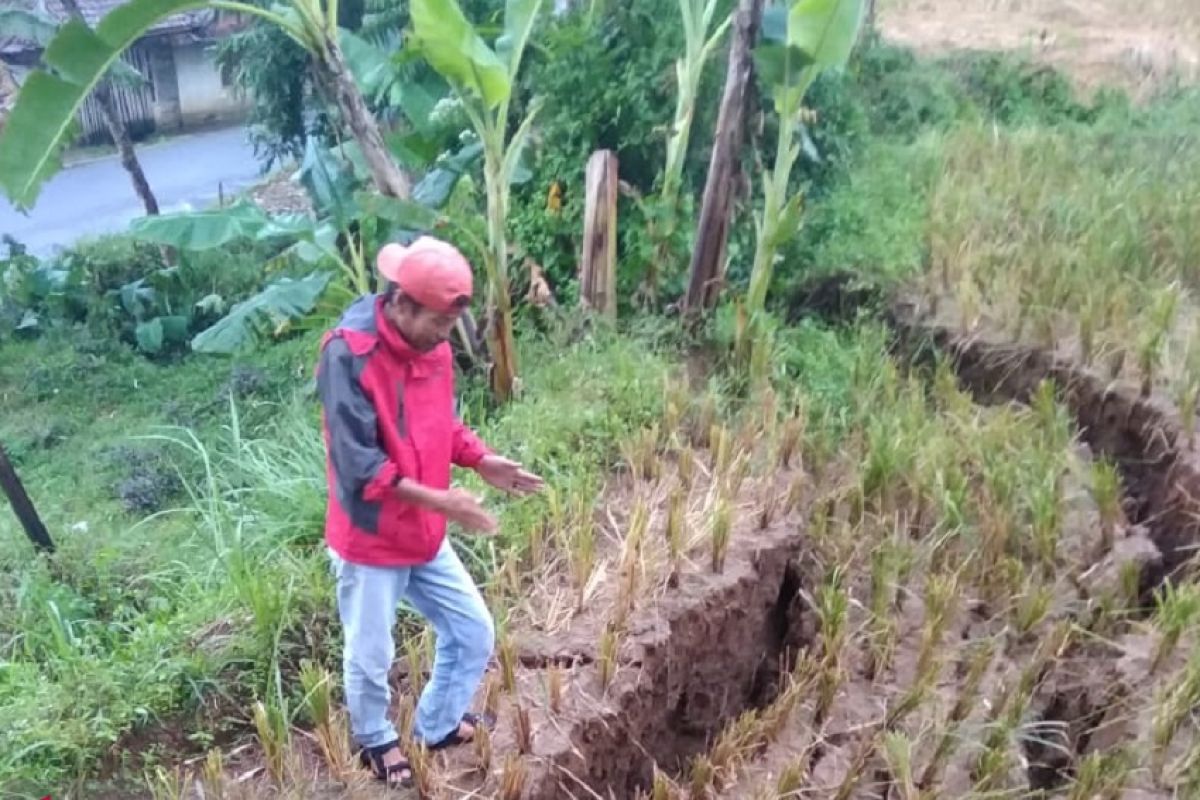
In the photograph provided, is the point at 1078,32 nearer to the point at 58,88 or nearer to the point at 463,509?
the point at 58,88

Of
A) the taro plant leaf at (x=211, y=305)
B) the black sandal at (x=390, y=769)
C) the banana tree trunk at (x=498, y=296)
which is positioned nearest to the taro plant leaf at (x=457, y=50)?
the banana tree trunk at (x=498, y=296)

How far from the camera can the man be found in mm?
2516

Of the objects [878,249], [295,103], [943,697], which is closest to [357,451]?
[943,697]

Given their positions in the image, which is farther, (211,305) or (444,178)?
(211,305)

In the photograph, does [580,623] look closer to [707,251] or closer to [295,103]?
[707,251]

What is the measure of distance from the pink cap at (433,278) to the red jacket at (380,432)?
0.12 metres

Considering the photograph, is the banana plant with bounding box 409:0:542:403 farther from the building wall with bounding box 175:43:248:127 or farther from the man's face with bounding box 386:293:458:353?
the building wall with bounding box 175:43:248:127

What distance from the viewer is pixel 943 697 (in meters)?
3.59

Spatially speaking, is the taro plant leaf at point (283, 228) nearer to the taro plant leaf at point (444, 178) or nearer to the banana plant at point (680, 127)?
the taro plant leaf at point (444, 178)

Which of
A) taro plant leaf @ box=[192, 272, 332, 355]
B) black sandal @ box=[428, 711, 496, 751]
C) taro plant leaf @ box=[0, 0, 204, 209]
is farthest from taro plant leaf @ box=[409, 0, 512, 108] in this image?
black sandal @ box=[428, 711, 496, 751]

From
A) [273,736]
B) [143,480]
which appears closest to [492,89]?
[273,736]

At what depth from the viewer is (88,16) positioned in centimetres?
1399

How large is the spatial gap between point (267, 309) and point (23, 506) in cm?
128

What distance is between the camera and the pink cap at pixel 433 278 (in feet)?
8.18
